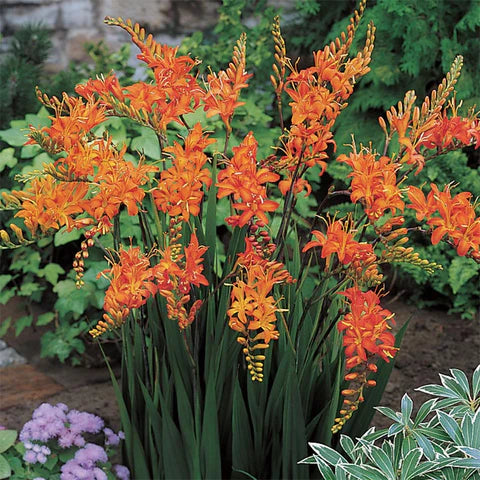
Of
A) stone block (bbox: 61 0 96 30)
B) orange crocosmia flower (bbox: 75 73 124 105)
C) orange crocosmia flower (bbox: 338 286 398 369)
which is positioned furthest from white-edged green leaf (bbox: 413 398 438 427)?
stone block (bbox: 61 0 96 30)

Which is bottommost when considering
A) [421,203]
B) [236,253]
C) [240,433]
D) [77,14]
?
[240,433]

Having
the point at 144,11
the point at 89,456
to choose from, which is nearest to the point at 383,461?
the point at 89,456

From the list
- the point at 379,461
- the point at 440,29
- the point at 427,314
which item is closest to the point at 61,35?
the point at 440,29

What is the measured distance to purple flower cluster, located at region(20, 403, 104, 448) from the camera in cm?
196

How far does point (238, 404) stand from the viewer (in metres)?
1.62

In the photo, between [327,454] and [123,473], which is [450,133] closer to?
[327,454]

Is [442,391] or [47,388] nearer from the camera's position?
[442,391]

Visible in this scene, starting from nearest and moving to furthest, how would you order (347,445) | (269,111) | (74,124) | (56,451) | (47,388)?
(74,124) < (347,445) < (56,451) < (47,388) < (269,111)

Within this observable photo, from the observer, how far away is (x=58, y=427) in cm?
198

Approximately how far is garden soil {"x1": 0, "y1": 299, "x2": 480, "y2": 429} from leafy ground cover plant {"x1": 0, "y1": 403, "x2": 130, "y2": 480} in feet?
1.26

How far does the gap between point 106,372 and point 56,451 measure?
2.65 ft

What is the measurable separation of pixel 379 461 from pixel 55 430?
94 centimetres

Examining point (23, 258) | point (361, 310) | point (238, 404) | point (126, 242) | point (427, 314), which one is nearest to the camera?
point (361, 310)

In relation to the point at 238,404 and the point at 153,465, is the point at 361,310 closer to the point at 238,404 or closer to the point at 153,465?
the point at 238,404
